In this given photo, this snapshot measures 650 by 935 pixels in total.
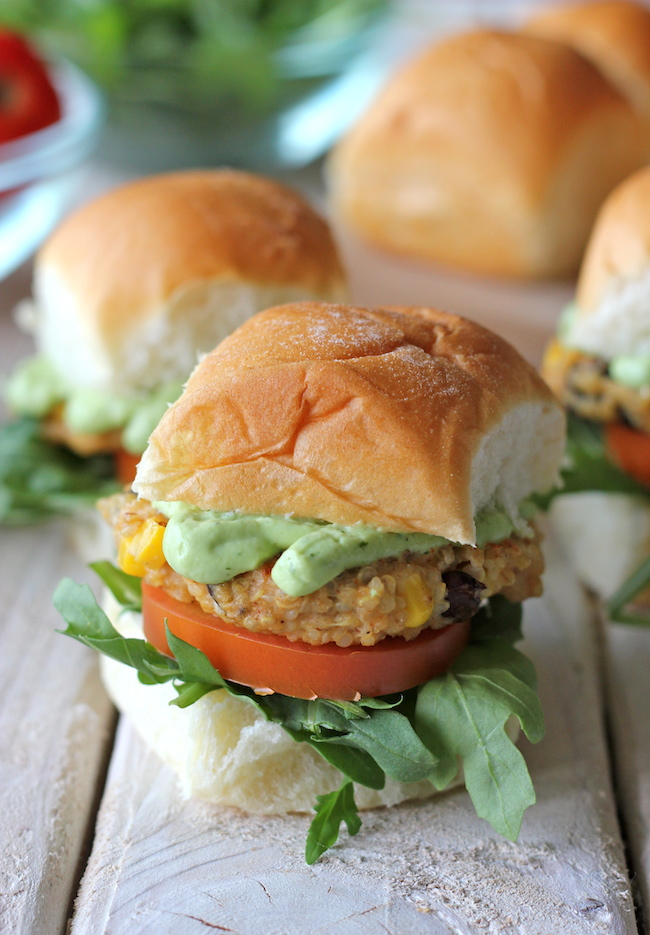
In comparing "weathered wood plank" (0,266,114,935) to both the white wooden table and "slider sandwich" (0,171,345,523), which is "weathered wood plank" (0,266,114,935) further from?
"slider sandwich" (0,171,345,523)

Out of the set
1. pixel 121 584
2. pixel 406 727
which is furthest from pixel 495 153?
pixel 406 727

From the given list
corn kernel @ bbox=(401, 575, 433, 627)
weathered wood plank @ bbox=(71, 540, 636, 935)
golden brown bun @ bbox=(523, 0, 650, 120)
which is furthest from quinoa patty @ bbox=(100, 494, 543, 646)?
golden brown bun @ bbox=(523, 0, 650, 120)

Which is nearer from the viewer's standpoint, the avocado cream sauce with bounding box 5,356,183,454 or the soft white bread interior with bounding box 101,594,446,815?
the soft white bread interior with bounding box 101,594,446,815

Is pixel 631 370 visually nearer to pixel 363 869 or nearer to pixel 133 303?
pixel 133 303

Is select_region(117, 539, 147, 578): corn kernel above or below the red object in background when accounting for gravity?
below

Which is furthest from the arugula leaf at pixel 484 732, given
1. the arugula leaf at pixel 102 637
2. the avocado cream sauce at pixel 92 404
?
the avocado cream sauce at pixel 92 404

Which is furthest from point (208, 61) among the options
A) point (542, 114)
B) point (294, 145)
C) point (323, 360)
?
point (323, 360)

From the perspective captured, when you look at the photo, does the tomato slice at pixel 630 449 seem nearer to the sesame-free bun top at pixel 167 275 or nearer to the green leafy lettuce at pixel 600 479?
the green leafy lettuce at pixel 600 479

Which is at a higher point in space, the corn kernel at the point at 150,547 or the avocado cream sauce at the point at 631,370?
the corn kernel at the point at 150,547
